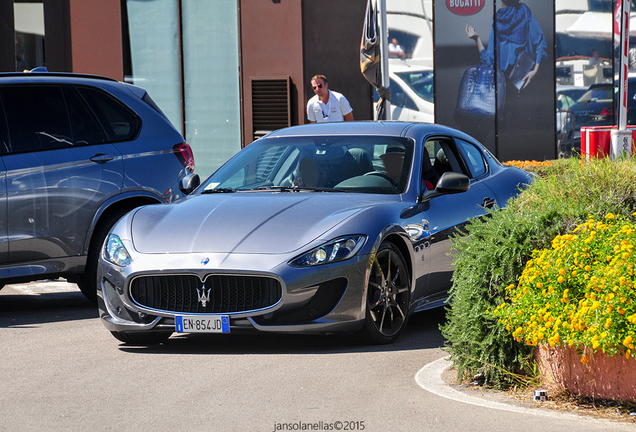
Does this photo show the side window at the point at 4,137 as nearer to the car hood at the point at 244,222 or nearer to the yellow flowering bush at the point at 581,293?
the car hood at the point at 244,222

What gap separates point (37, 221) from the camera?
791 cm

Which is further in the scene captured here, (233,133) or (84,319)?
(233,133)

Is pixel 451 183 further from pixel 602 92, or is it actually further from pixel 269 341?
pixel 602 92

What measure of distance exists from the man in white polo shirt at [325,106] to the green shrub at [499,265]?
7.70 metres

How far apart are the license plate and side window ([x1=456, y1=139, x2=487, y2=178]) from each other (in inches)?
115

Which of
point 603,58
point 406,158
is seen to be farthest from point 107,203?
point 603,58

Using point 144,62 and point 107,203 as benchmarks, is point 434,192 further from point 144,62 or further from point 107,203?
point 144,62

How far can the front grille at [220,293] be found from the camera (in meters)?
5.96

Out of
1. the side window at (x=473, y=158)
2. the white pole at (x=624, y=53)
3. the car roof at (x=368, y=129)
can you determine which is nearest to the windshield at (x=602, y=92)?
the white pole at (x=624, y=53)

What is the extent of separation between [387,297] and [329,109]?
6.99m

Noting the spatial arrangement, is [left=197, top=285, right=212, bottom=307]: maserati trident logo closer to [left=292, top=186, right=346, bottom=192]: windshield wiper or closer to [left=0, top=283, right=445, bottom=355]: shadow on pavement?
[left=0, top=283, right=445, bottom=355]: shadow on pavement

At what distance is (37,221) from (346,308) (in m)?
3.16

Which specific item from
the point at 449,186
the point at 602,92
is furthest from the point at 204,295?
the point at 602,92

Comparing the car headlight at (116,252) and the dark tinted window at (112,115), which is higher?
the dark tinted window at (112,115)
